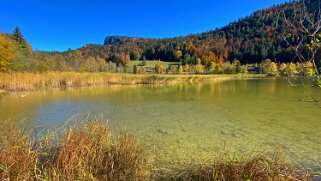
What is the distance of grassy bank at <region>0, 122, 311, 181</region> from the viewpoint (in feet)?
10.7

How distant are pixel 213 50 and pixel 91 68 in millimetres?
66324

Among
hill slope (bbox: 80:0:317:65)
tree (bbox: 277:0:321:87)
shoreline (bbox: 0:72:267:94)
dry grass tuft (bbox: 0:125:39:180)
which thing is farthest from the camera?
hill slope (bbox: 80:0:317:65)

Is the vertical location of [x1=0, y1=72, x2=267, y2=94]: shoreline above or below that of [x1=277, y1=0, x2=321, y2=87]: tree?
below

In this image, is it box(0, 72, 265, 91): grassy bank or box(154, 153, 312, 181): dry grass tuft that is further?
box(0, 72, 265, 91): grassy bank

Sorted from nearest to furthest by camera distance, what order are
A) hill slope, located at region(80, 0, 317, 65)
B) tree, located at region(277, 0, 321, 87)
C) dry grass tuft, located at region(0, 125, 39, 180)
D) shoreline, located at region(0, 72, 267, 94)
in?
tree, located at region(277, 0, 321, 87), dry grass tuft, located at region(0, 125, 39, 180), shoreline, located at region(0, 72, 267, 94), hill slope, located at region(80, 0, 317, 65)

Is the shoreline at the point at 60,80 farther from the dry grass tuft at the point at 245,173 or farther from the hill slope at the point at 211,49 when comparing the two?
the hill slope at the point at 211,49

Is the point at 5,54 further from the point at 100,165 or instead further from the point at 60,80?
the point at 100,165

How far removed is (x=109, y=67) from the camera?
56.8 meters

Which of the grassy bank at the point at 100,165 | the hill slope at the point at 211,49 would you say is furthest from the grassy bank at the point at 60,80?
the hill slope at the point at 211,49

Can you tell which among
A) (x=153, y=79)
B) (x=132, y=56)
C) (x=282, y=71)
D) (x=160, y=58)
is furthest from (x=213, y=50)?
(x=282, y=71)

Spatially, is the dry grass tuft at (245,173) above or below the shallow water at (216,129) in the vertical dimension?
above

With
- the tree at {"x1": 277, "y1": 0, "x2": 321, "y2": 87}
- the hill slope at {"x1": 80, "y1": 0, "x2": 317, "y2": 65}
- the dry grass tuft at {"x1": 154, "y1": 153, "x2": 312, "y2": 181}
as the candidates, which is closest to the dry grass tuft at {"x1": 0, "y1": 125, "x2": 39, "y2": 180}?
the dry grass tuft at {"x1": 154, "y1": 153, "x2": 312, "y2": 181}

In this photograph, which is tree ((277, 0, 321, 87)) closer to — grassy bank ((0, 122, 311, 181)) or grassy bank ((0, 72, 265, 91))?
grassy bank ((0, 122, 311, 181))

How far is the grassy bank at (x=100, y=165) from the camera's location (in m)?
3.26
